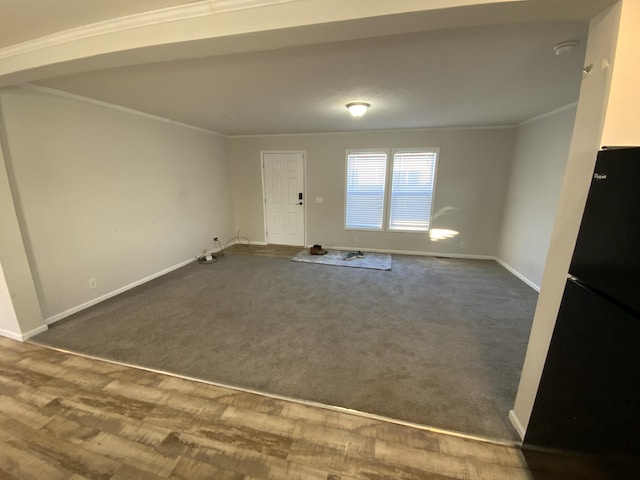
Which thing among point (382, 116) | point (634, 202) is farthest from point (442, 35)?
point (382, 116)

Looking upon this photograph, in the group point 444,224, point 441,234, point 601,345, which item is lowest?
point 441,234

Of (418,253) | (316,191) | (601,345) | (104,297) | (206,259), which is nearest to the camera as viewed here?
(601,345)

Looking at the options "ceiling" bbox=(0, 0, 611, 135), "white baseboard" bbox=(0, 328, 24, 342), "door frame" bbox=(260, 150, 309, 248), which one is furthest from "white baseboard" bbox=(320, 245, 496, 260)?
"white baseboard" bbox=(0, 328, 24, 342)

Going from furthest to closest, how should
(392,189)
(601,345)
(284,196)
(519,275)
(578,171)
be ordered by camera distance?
(284,196) < (392,189) < (519,275) < (578,171) < (601,345)

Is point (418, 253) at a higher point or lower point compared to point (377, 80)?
lower

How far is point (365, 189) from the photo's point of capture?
5348mm

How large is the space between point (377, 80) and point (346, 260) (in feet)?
10.3

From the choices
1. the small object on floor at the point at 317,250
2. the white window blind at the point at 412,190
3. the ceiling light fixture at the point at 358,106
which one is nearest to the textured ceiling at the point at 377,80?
the ceiling light fixture at the point at 358,106

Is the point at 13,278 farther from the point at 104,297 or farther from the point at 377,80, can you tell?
the point at 377,80

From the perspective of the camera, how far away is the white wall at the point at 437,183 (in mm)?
4707

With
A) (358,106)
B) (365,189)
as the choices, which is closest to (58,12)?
(358,106)

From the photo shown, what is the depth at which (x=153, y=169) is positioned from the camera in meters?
3.97

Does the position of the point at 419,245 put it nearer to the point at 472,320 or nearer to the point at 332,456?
the point at 472,320

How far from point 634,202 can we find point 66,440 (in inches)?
118
